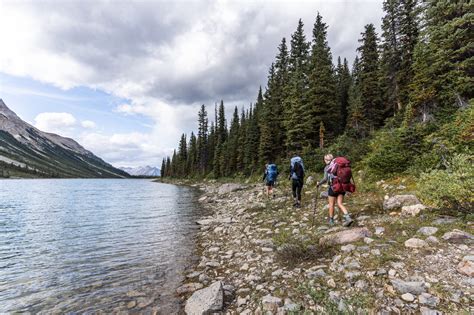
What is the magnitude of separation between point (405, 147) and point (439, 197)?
20.0 ft

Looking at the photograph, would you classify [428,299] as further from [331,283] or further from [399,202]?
[399,202]

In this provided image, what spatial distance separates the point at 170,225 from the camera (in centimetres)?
1288

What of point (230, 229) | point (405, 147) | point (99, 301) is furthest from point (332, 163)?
point (99, 301)

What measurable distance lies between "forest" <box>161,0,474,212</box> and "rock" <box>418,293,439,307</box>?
12.6 feet

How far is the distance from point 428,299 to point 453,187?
3935 millimetres

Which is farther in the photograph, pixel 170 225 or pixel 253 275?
pixel 170 225

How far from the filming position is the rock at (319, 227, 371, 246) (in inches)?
239

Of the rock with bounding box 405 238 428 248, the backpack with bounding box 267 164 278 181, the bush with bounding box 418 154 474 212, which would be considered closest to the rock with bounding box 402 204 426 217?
the bush with bounding box 418 154 474 212

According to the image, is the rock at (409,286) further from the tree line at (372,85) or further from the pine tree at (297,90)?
the pine tree at (297,90)

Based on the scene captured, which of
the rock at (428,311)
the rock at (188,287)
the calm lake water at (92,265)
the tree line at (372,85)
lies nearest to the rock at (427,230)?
the rock at (428,311)

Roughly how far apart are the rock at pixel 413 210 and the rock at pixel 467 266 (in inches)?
115

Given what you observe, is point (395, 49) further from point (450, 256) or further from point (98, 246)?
point (98, 246)

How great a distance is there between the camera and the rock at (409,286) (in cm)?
384

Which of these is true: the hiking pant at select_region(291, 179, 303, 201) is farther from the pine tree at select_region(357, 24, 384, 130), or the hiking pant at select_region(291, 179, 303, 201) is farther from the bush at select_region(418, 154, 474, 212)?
the pine tree at select_region(357, 24, 384, 130)
